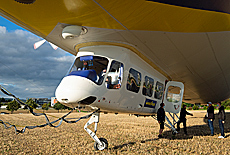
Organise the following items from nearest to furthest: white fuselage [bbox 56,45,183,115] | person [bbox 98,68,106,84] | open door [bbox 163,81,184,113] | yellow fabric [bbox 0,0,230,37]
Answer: yellow fabric [bbox 0,0,230,37]
white fuselage [bbox 56,45,183,115]
person [bbox 98,68,106,84]
open door [bbox 163,81,184,113]

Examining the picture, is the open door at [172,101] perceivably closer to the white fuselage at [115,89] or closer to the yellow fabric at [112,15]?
the white fuselage at [115,89]

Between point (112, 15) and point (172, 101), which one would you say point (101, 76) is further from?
point (172, 101)

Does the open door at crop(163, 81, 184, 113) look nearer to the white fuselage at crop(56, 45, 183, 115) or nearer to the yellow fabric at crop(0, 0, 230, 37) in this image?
the white fuselage at crop(56, 45, 183, 115)

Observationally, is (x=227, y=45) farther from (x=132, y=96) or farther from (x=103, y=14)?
(x=103, y=14)

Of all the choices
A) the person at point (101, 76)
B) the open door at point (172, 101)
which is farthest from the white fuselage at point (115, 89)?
the open door at point (172, 101)

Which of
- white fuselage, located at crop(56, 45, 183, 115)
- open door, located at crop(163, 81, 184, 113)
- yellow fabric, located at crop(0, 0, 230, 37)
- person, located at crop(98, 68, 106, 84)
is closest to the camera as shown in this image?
yellow fabric, located at crop(0, 0, 230, 37)

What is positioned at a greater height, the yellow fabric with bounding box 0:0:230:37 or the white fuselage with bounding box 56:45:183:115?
the yellow fabric with bounding box 0:0:230:37

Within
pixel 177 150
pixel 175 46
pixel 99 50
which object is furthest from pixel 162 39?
pixel 177 150

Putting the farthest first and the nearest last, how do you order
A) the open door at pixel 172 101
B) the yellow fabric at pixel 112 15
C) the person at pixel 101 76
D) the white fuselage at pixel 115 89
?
the open door at pixel 172 101
the person at pixel 101 76
the white fuselage at pixel 115 89
the yellow fabric at pixel 112 15

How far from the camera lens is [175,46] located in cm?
675

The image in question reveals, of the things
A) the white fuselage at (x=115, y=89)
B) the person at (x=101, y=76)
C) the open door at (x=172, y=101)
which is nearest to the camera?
the white fuselage at (x=115, y=89)

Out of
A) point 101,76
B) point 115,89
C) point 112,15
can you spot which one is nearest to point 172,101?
point 115,89

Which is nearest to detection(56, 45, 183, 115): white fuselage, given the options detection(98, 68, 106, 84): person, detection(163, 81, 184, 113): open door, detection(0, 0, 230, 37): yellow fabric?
detection(98, 68, 106, 84): person

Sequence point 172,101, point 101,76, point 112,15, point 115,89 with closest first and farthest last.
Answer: point 112,15, point 101,76, point 115,89, point 172,101
